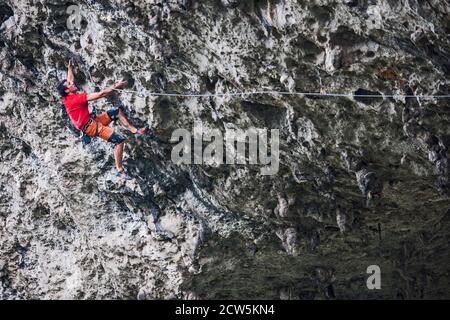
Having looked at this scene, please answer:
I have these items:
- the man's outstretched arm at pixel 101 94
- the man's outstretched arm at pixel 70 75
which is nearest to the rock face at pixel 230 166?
the man's outstretched arm at pixel 70 75

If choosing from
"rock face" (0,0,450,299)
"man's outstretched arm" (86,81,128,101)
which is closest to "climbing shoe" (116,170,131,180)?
"rock face" (0,0,450,299)

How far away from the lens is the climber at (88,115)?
40.4ft

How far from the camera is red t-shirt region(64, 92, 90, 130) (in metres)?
12.3

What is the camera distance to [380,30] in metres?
10.0

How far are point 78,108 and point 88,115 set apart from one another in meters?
0.20

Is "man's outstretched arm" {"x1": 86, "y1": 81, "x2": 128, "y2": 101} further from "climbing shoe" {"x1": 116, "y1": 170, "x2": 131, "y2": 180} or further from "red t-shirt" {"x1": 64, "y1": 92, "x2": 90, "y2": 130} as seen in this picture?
"climbing shoe" {"x1": 116, "y1": 170, "x2": 131, "y2": 180}

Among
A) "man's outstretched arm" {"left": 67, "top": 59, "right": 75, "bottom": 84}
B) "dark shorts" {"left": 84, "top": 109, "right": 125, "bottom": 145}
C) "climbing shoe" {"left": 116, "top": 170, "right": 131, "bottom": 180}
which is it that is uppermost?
"man's outstretched arm" {"left": 67, "top": 59, "right": 75, "bottom": 84}

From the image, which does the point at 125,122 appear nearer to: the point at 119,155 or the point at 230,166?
the point at 119,155

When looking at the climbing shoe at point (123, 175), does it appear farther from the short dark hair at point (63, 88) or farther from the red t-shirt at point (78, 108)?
the short dark hair at point (63, 88)

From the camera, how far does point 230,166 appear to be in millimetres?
13680

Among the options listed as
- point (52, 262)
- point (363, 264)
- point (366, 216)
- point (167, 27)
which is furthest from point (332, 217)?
point (52, 262)

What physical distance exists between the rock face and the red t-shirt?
718 mm

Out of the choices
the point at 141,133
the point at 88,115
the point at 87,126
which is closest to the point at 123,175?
the point at 141,133

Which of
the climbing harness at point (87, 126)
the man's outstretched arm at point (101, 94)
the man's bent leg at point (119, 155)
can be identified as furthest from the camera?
the man's bent leg at point (119, 155)
